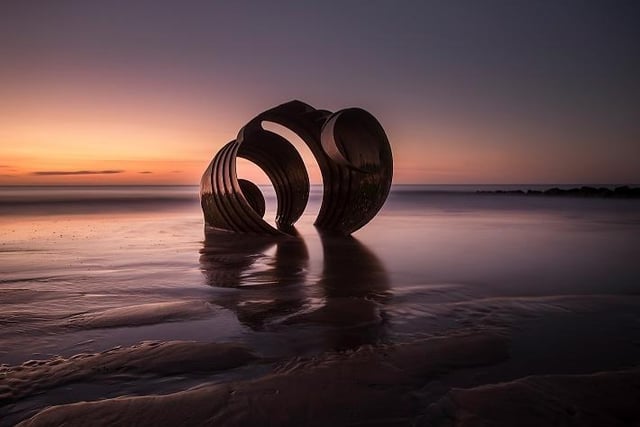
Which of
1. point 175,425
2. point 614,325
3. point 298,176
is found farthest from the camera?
point 298,176

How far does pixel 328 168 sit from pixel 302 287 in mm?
6192

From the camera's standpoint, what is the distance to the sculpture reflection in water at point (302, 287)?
11.3 ft

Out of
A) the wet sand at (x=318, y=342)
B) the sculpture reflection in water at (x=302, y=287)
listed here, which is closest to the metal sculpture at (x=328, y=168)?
the sculpture reflection in water at (x=302, y=287)

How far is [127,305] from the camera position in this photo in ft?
13.0

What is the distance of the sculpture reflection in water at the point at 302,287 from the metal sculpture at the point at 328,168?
1412 millimetres

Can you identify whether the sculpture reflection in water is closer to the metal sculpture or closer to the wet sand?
the wet sand

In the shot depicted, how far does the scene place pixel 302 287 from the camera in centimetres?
482

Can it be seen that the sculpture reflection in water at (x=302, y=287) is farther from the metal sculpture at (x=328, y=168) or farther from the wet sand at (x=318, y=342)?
the metal sculpture at (x=328, y=168)

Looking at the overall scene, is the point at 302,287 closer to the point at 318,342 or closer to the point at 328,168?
the point at 318,342

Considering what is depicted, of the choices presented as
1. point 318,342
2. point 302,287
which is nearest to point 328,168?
point 302,287

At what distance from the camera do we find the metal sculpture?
9.09 m

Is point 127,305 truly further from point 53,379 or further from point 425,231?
point 425,231

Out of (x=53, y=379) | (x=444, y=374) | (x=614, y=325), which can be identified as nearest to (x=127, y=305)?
(x=53, y=379)

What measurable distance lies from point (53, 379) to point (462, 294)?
351cm
